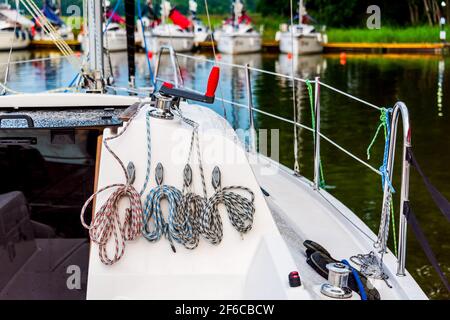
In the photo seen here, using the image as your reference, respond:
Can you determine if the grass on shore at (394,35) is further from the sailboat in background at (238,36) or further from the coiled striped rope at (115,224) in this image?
the coiled striped rope at (115,224)

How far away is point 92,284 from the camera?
10.4 feet

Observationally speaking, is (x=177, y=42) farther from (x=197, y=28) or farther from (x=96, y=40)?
(x=96, y=40)

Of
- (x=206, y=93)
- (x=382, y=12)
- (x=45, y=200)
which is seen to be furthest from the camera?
(x=382, y=12)

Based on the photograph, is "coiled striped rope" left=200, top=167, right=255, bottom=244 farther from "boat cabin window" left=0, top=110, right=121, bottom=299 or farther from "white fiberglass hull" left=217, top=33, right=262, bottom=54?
"white fiberglass hull" left=217, top=33, right=262, bottom=54

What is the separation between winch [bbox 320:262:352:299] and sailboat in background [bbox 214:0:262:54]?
34822 millimetres

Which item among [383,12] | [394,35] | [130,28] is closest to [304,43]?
[394,35]

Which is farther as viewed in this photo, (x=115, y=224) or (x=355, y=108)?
(x=355, y=108)

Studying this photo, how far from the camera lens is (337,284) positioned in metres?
2.82

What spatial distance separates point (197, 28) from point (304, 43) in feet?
24.1

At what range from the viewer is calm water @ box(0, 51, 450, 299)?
334 inches

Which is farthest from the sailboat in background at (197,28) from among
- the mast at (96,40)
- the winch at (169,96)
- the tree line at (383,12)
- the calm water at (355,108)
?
the winch at (169,96)

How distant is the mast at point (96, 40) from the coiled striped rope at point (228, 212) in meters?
2.44

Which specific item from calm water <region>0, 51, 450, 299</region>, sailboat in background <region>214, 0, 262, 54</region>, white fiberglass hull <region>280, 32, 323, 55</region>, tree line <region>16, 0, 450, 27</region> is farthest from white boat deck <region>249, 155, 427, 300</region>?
tree line <region>16, 0, 450, 27</region>
